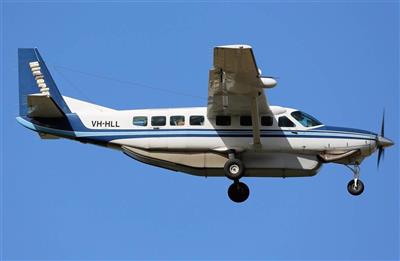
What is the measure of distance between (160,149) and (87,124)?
274 centimetres

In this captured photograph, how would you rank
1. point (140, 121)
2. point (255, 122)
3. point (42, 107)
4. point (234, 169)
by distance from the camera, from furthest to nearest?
point (140, 121) < point (42, 107) < point (234, 169) < point (255, 122)

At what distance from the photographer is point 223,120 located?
1190 inches

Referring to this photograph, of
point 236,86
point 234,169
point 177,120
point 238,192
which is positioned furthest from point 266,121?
point 177,120

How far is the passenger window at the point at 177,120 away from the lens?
30.2 metres

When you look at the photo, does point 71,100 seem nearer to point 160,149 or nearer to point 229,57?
point 160,149

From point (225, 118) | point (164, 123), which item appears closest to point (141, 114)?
point (164, 123)

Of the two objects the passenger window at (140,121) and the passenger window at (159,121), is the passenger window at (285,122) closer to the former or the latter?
the passenger window at (159,121)

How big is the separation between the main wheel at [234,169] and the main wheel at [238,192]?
1.17 metres

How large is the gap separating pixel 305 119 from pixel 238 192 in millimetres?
3471

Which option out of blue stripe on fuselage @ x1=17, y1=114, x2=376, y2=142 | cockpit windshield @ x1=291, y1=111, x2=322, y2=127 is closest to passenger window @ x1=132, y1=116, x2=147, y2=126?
blue stripe on fuselage @ x1=17, y1=114, x2=376, y2=142

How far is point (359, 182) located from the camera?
3012 cm

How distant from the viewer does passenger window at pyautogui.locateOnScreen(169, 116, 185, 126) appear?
30250mm

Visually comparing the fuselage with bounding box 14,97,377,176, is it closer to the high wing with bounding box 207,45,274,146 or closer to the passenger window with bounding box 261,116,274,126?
the passenger window with bounding box 261,116,274,126

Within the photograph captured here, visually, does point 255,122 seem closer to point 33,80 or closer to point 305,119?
point 305,119
